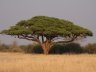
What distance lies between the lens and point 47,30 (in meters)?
38.8

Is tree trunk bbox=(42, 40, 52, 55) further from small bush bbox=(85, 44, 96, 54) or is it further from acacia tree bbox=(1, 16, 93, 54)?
small bush bbox=(85, 44, 96, 54)

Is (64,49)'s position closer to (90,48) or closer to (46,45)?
(90,48)

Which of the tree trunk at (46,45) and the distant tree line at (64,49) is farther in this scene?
the distant tree line at (64,49)

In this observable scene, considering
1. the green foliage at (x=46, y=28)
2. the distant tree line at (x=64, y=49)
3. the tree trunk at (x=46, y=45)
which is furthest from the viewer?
the distant tree line at (x=64, y=49)

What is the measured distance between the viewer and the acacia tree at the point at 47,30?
128ft

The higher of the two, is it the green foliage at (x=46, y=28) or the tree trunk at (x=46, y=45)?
the green foliage at (x=46, y=28)

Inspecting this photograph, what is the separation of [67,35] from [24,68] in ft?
89.9

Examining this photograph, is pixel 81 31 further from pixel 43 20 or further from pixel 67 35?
pixel 43 20

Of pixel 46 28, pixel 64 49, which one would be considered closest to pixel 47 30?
pixel 46 28

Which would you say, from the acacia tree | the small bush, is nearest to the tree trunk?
the acacia tree

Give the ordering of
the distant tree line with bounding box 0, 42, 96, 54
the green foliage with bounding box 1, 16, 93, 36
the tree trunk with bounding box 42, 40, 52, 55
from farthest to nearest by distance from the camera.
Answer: the distant tree line with bounding box 0, 42, 96, 54 < the tree trunk with bounding box 42, 40, 52, 55 < the green foliage with bounding box 1, 16, 93, 36

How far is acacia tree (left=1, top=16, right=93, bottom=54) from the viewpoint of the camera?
39.2 metres

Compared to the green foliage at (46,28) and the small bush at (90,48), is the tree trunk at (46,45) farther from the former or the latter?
the small bush at (90,48)

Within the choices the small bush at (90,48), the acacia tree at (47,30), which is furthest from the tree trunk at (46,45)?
the small bush at (90,48)
